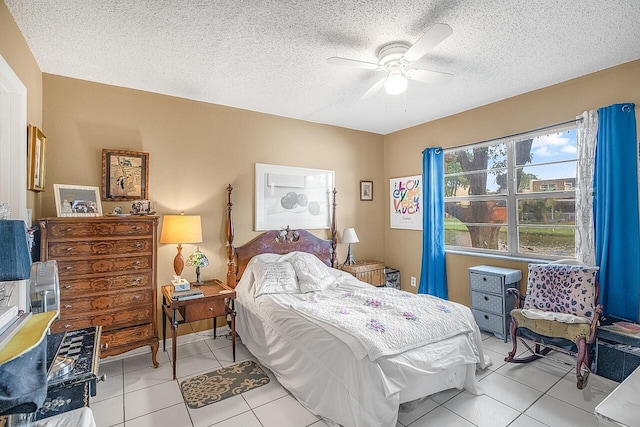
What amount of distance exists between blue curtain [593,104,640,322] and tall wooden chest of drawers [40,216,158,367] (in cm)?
405

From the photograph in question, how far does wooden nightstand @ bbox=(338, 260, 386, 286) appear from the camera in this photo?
426cm

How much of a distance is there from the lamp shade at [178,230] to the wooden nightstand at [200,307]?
0.52 meters

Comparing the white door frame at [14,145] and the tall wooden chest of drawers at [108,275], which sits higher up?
the white door frame at [14,145]

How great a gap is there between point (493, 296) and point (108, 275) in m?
3.79

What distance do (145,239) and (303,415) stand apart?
1.98 metres

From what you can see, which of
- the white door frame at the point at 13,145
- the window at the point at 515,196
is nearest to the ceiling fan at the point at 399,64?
the window at the point at 515,196

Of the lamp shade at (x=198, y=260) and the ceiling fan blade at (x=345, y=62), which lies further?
the lamp shade at (x=198, y=260)

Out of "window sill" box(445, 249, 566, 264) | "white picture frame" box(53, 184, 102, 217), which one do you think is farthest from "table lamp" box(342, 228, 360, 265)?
"white picture frame" box(53, 184, 102, 217)

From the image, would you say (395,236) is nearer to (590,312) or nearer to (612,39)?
(590,312)

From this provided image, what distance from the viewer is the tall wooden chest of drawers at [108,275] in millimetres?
2488

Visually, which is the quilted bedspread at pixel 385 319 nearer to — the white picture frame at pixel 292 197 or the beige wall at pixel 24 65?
the white picture frame at pixel 292 197

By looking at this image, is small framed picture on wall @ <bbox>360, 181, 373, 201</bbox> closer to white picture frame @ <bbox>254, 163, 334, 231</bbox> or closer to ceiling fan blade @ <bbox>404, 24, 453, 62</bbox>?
white picture frame @ <bbox>254, 163, 334, 231</bbox>

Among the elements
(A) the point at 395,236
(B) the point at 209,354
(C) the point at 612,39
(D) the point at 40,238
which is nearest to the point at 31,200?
(D) the point at 40,238

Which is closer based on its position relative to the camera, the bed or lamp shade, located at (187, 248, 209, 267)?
the bed
